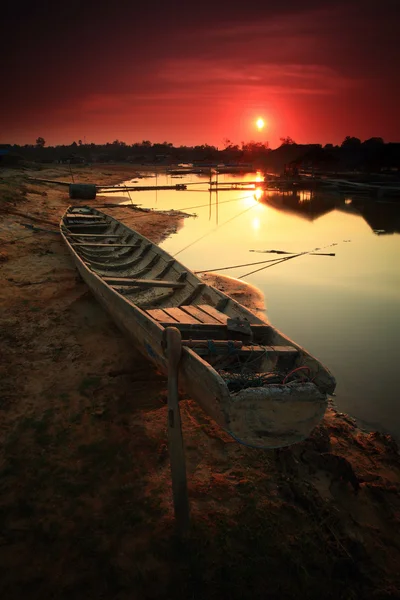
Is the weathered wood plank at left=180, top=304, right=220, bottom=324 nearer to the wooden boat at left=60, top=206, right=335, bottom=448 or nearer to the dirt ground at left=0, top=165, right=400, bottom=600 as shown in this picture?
the wooden boat at left=60, top=206, right=335, bottom=448

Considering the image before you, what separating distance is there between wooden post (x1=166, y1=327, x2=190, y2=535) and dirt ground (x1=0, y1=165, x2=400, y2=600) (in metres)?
0.19

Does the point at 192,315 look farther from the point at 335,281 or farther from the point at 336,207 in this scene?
the point at 336,207

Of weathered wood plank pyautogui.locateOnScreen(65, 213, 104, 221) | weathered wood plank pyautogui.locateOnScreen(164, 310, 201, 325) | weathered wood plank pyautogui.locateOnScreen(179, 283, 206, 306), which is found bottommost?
weathered wood plank pyautogui.locateOnScreen(179, 283, 206, 306)

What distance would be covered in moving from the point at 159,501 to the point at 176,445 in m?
0.77

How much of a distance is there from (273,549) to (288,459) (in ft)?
3.68

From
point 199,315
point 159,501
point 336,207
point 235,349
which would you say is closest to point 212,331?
point 199,315

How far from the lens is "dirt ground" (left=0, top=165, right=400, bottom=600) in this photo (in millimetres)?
3186

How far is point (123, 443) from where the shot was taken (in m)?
4.53

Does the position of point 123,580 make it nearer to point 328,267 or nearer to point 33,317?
point 33,317

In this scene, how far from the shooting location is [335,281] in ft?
40.4

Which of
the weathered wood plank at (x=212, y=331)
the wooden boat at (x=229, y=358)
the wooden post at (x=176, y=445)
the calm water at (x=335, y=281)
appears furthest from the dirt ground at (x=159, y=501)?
the calm water at (x=335, y=281)

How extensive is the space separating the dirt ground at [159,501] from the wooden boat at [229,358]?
97 centimetres

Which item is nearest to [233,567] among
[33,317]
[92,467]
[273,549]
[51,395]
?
[273,549]

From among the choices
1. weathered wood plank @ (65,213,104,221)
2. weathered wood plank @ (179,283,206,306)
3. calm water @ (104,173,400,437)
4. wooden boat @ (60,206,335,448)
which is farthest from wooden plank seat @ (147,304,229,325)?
weathered wood plank @ (65,213,104,221)
